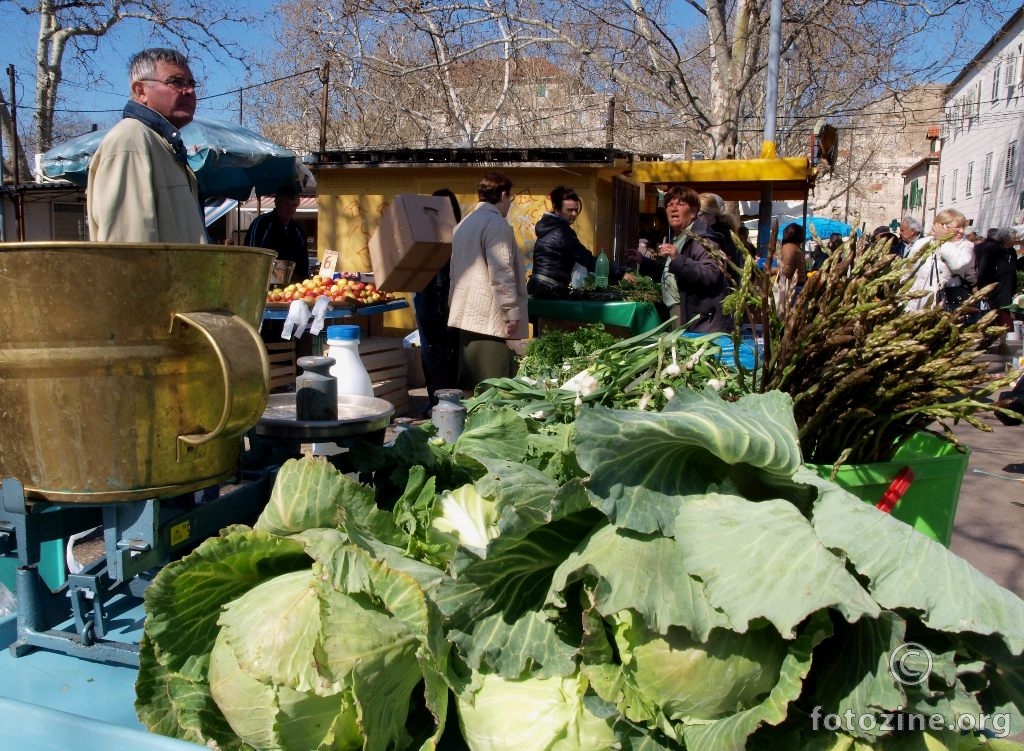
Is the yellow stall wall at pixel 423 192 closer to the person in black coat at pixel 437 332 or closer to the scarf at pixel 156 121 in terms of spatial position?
the person in black coat at pixel 437 332

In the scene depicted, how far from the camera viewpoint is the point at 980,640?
130 centimetres

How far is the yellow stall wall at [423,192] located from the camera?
402 inches

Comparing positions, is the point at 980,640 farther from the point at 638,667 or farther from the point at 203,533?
the point at 203,533

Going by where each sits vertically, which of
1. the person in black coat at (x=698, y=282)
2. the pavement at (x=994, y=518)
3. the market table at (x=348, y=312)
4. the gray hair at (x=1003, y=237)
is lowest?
the pavement at (x=994, y=518)

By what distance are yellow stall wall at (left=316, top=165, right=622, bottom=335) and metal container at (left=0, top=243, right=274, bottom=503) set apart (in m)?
8.30

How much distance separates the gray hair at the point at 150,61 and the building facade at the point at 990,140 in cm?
2548

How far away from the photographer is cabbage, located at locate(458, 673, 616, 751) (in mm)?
1395

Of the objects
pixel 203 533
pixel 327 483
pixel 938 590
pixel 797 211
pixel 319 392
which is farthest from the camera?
pixel 797 211

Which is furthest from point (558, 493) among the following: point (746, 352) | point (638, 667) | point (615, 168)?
point (615, 168)

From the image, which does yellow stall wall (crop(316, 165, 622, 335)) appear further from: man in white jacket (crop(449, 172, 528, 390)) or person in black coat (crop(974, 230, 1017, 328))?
person in black coat (crop(974, 230, 1017, 328))

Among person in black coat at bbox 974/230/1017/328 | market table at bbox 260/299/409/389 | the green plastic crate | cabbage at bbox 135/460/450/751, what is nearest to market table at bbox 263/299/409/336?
market table at bbox 260/299/409/389

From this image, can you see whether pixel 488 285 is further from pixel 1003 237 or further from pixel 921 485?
pixel 1003 237

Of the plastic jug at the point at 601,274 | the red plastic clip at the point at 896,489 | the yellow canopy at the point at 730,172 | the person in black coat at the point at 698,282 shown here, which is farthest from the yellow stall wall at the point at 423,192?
the red plastic clip at the point at 896,489

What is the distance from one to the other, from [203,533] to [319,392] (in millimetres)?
478
